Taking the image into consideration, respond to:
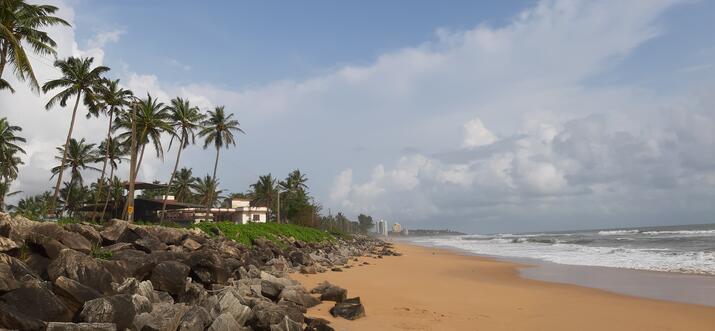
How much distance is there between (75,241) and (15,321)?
242 inches

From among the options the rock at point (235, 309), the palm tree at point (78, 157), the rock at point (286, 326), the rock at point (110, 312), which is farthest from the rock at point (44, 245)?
the palm tree at point (78, 157)

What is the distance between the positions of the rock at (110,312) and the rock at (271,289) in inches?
157

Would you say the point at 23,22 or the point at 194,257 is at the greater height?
the point at 23,22

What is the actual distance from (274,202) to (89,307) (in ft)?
217

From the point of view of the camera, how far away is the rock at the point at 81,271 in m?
8.97

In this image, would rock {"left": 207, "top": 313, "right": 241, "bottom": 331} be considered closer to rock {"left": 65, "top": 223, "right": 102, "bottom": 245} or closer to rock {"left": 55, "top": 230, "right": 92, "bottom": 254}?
rock {"left": 55, "top": 230, "right": 92, "bottom": 254}

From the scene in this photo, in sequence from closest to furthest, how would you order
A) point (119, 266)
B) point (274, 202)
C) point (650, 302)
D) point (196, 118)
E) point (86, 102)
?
point (119, 266)
point (650, 302)
point (86, 102)
point (196, 118)
point (274, 202)

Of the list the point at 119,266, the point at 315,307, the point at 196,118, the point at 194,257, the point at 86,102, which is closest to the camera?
the point at 119,266

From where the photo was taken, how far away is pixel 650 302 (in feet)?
44.8

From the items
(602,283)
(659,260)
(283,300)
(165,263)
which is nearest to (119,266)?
(165,263)

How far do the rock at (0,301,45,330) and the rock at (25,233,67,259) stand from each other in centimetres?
441

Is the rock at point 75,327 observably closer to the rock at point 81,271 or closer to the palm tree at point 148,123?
the rock at point 81,271

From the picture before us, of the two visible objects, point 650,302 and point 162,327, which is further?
Answer: point 650,302

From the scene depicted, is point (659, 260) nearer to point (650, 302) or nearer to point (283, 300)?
point (650, 302)
